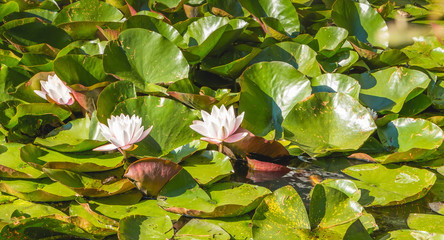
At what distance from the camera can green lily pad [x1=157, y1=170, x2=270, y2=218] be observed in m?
1.55

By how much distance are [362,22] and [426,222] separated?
6.47ft

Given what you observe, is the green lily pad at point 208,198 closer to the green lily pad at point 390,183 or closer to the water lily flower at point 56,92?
the green lily pad at point 390,183

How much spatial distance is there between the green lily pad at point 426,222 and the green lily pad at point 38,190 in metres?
1.35

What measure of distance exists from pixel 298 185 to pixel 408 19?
3.04 m

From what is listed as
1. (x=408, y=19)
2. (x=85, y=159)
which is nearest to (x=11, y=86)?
(x=85, y=159)

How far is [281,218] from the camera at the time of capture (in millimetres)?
1532

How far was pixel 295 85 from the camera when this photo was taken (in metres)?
2.17

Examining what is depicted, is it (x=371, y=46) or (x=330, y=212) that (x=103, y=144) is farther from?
(x=371, y=46)

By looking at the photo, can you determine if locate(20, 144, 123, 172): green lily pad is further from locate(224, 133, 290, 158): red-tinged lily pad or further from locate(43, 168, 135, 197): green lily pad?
locate(224, 133, 290, 158): red-tinged lily pad

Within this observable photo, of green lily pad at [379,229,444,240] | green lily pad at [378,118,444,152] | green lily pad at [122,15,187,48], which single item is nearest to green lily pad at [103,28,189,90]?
green lily pad at [122,15,187,48]

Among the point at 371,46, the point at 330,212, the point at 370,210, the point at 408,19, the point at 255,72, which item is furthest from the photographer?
the point at 408,19

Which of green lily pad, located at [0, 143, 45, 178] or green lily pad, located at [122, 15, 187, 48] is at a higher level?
green lily pad, located at [122, 15, 187, 48]

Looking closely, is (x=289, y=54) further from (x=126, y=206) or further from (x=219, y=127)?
(x=126, y=206)

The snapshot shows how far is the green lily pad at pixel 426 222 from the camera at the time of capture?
1.57m
